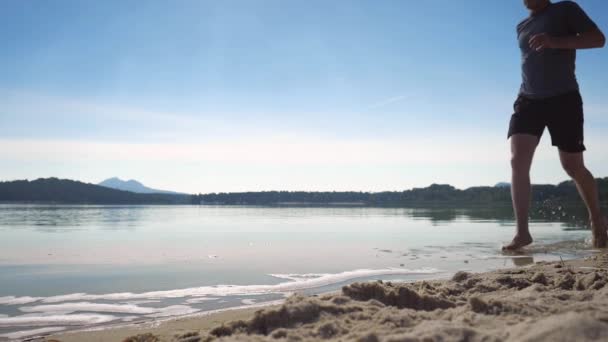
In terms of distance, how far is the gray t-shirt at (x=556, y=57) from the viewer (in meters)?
4.19

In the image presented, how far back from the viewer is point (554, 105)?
4.23 metres

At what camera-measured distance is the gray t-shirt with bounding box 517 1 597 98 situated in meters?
4.19

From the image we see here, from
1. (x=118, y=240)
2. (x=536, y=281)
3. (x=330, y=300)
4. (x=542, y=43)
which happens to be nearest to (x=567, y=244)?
(x=542, y=43)

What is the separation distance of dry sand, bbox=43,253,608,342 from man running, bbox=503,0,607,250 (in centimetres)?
189

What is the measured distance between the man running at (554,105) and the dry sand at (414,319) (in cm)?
189

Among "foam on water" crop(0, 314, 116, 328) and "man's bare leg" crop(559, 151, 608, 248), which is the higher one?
"man's bare leg" crop(559, 151, 608, 248)

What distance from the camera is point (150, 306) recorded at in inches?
118

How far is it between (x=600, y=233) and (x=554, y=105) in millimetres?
1365

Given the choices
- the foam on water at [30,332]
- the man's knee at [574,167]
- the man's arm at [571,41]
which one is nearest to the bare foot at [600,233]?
the man's knee at [574,167]

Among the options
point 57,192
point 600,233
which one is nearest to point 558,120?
point 600,233

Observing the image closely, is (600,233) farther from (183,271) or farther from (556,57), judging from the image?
(183,271)

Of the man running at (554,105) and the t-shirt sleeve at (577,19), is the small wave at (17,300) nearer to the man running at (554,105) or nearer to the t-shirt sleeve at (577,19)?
the man running at (554,105)

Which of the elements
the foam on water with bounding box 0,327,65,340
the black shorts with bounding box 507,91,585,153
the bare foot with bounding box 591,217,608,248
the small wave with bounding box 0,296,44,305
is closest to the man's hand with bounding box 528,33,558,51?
the black shorts with bounding box 507,91,585,153

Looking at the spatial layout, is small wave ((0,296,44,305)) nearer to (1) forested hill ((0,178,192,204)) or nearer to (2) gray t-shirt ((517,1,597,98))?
(2) gray t-shirt ((517,1,597,98))
